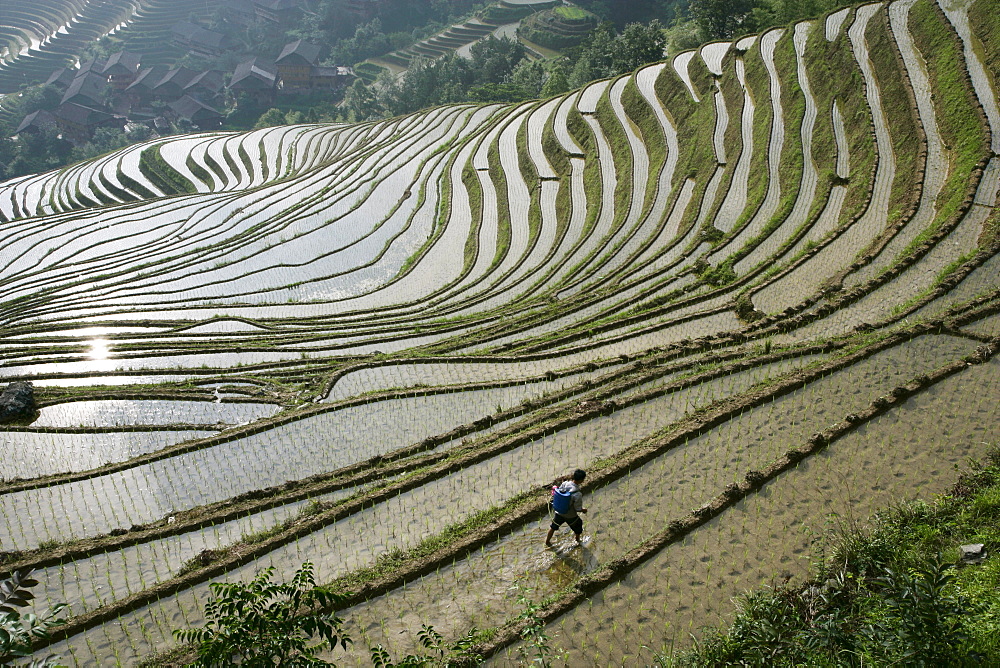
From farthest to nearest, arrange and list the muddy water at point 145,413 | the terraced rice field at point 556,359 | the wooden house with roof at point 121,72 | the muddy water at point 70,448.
Result: the wooden house with roof at point 121,72 < the muddy water at point 145,413 < the muddy water at point 70,448 < the terraced rice field at point 556,359

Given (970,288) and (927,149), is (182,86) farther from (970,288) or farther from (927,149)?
(970,288)

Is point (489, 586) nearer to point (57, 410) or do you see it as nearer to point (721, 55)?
point (57, 410)

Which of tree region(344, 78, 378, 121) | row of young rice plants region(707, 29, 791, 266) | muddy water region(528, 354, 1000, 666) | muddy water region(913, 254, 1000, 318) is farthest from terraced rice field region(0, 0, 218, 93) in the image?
muddy water region(528, 354, 1000, 666)

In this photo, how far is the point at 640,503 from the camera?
7789 mm

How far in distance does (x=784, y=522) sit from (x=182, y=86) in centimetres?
9444

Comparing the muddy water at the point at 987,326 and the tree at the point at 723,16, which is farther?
the tree at the point at 723,16

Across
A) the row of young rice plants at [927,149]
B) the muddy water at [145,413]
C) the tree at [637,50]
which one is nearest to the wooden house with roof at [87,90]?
the tree at [637,50]

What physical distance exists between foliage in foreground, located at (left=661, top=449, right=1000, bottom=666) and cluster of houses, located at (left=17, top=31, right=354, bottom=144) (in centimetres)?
8719

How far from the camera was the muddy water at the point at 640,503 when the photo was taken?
647 cm

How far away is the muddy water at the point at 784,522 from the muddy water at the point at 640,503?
18.8 inches

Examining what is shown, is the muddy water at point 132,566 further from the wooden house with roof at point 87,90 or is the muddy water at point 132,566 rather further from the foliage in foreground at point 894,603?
the wooden house with roof at point 87,90

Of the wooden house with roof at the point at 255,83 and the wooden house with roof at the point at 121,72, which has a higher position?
the wooden house with roof at the point at 121,72

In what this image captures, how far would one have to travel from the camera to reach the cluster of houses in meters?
78.4

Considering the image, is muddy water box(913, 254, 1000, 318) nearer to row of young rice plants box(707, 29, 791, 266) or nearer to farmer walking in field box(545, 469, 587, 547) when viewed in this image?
row of young rice plants box(707, 29, 791, 266)
